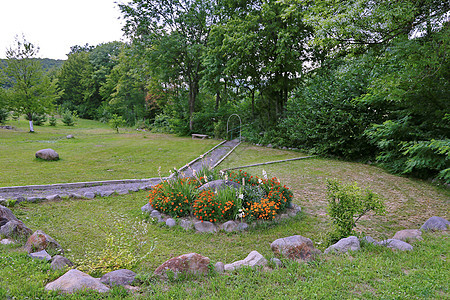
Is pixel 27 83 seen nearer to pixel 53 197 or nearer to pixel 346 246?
pixel 53 197

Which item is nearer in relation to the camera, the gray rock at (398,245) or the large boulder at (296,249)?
the large boulder at (296,249)

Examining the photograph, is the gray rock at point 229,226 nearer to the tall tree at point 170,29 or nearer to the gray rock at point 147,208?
the gray rock at point 147,208

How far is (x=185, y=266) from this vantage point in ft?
9.17

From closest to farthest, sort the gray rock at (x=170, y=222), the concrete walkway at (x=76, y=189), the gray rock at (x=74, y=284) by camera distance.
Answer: the gray rock at (x=74, y=284) → the gray rock at (x=170, y=222) → the concrete walkway at (x=76, y=189)

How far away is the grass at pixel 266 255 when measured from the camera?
244cm

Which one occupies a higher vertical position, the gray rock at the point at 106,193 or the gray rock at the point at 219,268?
the gray rock at the point at 219,268

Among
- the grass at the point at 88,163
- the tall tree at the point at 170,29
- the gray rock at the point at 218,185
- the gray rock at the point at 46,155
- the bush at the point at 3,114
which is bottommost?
the grass at the point at 88,163

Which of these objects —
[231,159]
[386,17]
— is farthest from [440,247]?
[231,159]

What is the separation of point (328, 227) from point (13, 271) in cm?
454

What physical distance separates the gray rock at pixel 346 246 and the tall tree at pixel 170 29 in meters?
16.6

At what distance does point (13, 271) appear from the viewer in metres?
2.63

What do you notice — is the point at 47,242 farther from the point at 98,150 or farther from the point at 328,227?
the point at 98,150

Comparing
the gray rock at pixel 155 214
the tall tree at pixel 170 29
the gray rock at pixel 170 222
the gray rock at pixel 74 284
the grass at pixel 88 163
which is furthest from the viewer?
the tall tree at pixel 170 29

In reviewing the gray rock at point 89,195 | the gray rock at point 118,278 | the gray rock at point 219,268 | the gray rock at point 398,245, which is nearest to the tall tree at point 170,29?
the gray rock at point 89,195
